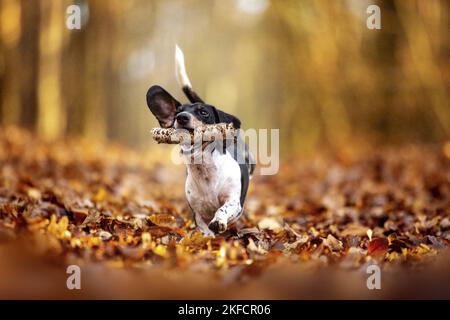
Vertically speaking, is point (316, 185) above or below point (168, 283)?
above

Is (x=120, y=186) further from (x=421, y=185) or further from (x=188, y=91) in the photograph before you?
(x=421, y=185)

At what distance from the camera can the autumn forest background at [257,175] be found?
3.18m

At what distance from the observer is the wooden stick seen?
12.1 feet

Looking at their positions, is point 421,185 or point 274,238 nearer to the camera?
point 274,238

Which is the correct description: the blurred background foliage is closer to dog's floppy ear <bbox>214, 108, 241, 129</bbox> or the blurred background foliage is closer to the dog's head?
the dog's head

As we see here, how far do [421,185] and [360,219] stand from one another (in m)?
2.17

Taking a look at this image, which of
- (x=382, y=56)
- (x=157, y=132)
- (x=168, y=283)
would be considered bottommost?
(x=168, y=283)

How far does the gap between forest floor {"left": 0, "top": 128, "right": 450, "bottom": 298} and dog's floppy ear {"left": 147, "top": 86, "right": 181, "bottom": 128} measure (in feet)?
2.57

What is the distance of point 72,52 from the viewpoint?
12.6 metres

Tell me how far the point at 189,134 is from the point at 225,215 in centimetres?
67

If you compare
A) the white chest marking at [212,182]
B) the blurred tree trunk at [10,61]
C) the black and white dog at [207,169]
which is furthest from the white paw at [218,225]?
the blurred tree trunk at [10,61]

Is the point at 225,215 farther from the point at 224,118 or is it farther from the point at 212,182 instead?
the point at 224,118

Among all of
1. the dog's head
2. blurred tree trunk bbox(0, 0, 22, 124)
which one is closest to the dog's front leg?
the dog's head
